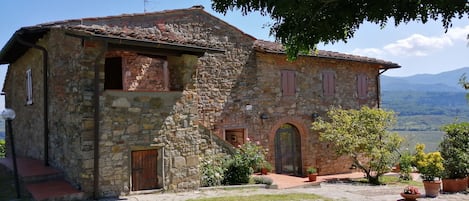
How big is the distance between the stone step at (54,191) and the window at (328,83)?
1164cm

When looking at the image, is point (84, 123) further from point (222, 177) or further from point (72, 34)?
point (222, 177)

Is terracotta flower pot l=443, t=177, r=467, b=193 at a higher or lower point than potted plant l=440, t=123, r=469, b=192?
lower

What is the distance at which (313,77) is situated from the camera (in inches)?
669

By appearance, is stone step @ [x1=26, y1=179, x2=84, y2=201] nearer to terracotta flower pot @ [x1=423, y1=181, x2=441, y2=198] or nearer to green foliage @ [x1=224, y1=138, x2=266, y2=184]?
green foliage @ [x1=224, y1=138, x2=266, y2=184]

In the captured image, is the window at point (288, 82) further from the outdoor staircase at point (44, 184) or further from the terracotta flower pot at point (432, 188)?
the outdoor staircase at point (44, 184)

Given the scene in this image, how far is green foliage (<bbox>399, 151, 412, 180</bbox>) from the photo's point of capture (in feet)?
50.3

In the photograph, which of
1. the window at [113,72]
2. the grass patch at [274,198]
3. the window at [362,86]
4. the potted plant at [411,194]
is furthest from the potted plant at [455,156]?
A: the window at [113,72]

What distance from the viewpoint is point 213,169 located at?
37.1 ft

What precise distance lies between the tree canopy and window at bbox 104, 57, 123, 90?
7785 millimetres

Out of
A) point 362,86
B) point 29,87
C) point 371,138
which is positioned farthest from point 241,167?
point 362,86

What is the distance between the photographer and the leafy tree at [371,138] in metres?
14.2

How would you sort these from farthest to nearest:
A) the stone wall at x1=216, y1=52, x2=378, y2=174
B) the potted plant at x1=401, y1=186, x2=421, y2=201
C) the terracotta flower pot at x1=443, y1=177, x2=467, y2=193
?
the stone wall at x1=216, y1=52, x2=378, y2=174 → the terracotta flower pot at x1=443, y1=177, x2=467, y2=193 → the potted plant at x1=401, y1=186, x2=421, y2=201

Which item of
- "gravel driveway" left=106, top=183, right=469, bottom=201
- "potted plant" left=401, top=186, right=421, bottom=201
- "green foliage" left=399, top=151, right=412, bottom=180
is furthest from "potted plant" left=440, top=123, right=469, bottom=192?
"potted plant" left=401, top=186, right=421, bottom=201

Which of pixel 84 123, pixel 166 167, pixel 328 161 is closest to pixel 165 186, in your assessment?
pixel 166 167
